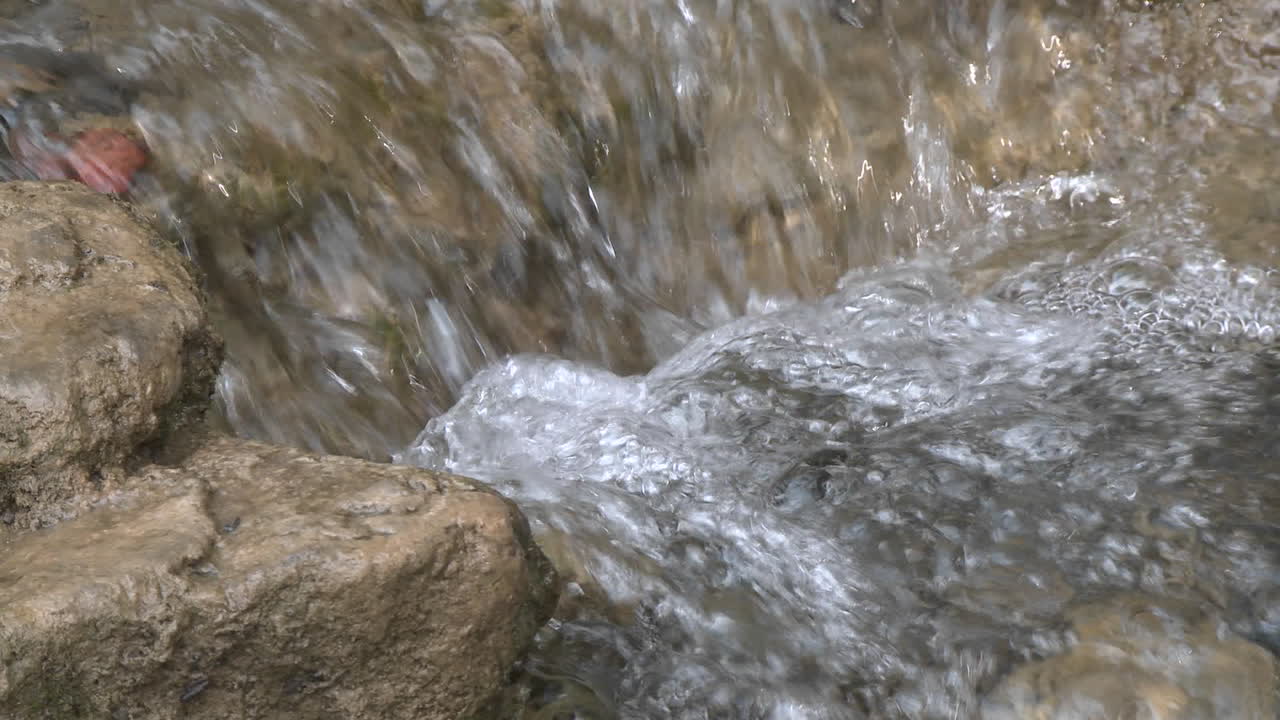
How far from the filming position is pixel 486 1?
414 cm

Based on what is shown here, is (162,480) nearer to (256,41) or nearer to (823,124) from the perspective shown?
(256,41)

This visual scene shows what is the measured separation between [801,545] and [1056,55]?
256 cm

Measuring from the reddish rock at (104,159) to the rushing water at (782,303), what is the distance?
2.4 inches

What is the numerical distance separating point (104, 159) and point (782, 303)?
2.01 metres

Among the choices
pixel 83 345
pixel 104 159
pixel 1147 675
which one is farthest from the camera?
pixel 104 159

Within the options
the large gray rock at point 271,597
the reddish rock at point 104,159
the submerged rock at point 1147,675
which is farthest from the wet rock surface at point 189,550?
the reddish rock at point 104,159

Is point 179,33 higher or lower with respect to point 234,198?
higher

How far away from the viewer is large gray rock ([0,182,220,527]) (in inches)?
74.5

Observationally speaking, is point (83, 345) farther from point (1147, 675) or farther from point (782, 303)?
point (782, 303)

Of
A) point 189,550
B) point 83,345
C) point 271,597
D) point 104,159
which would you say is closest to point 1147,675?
point 271,597

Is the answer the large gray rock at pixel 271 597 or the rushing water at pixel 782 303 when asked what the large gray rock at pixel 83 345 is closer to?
the large gray rock at pixel 271 597

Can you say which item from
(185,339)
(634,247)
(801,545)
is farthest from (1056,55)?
(185,339)

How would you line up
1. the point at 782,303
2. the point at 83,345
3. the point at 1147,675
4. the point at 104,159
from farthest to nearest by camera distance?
the point at 782,303
the point at 104,159
the point at 1147,675
the point at 83,345

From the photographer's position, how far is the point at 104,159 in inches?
124
